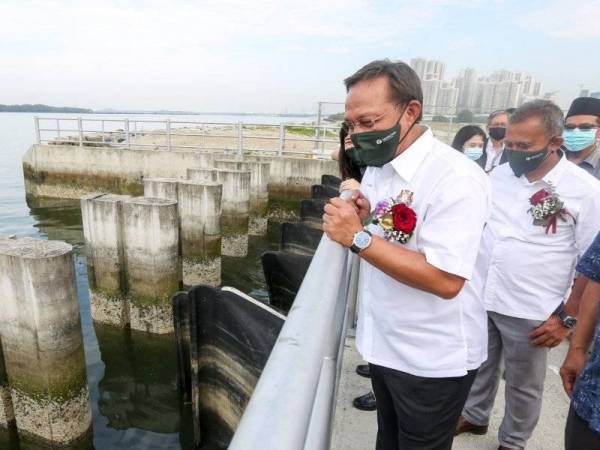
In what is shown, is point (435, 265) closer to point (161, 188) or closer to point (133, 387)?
point (133, 387)

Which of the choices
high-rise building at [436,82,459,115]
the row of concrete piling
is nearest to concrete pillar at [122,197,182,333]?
the row of concrete piling

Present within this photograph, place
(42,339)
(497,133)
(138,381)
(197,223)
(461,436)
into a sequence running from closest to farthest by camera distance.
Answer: (461,436), (42,339), (497,133), (138,381), (197,223)

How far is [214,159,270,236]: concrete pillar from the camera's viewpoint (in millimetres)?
11328

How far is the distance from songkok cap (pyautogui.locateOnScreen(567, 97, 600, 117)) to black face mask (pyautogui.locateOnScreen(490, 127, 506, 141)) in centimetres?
160

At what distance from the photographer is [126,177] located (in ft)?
47.5

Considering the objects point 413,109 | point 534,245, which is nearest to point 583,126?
point 534,245

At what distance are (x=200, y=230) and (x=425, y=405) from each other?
22.7ft

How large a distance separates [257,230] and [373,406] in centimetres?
932

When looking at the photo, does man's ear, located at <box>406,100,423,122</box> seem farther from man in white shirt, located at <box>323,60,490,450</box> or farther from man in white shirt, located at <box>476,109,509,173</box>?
man in white shirt, located at <box>476,109,509,173</box>

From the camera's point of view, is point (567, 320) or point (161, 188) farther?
point (161, 188)

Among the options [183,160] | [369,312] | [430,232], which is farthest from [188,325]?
[183,160]

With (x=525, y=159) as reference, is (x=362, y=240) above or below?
below

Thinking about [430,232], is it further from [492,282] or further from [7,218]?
[7,218]

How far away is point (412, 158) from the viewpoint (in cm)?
142
